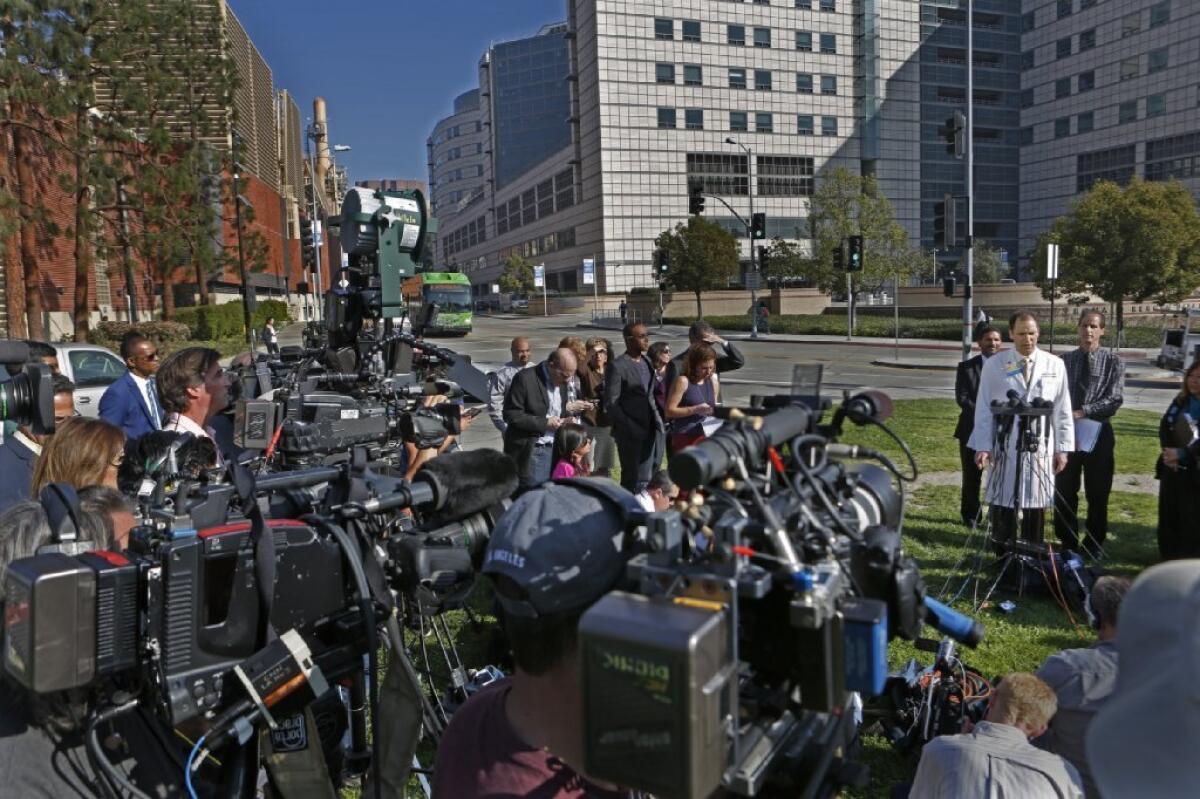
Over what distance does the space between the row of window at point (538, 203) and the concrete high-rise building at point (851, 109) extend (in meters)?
0.77

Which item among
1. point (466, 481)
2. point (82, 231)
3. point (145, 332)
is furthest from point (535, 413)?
point (145, 332)

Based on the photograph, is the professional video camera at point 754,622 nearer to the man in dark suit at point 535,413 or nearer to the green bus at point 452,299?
the man in dark suit at point 535,413

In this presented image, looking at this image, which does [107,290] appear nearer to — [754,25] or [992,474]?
[992,474]

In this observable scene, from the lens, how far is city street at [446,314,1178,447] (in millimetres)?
19281

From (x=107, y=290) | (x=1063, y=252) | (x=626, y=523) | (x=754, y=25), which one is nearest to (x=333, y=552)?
(x=626, y=523)

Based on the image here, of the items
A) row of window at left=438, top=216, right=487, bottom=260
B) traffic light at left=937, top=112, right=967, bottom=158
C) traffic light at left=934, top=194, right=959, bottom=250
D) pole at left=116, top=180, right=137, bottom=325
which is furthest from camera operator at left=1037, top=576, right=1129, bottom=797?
row of window at left=438, top=216, right=487, bottom=260

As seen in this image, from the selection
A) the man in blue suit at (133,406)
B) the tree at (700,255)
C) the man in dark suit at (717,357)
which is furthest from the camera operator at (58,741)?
the tree at (700,255)

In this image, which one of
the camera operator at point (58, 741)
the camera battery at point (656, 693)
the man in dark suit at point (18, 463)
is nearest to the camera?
the camera battery at point (656, 693)

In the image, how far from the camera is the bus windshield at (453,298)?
4294 centimetres

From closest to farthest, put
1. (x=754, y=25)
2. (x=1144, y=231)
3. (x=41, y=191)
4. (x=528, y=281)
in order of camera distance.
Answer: (x=41, y=191) → (x=1144, y=231) → (x=754, y=25) → (x=528, y=281)

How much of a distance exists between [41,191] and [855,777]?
33149 mm

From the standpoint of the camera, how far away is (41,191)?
27.9 meters

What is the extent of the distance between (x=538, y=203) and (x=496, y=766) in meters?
92.8

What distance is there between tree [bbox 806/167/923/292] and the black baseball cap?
4775 cm
